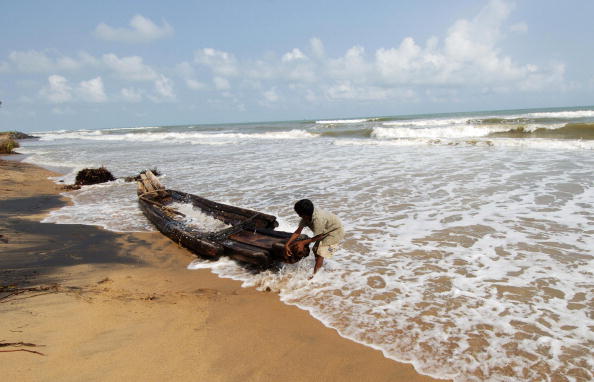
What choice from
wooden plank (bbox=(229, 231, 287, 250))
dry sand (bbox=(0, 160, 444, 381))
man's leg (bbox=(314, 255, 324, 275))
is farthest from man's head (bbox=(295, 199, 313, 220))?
dry sand (bbox=(0, 160, 444, 381))

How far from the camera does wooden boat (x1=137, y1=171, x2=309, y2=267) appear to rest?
4.71 metres

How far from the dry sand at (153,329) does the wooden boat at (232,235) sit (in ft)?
1.23

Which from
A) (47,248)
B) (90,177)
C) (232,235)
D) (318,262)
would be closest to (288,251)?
(318,262)

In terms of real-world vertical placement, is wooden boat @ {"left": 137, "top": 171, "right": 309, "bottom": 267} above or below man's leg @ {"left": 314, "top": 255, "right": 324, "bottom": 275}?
above

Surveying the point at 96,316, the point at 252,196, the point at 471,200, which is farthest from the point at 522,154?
the point at 96,316

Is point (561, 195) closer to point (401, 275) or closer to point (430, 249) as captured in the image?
point (430, 249)

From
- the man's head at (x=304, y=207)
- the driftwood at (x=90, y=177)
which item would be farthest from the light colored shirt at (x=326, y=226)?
the driftwood at (x=90, y=177)

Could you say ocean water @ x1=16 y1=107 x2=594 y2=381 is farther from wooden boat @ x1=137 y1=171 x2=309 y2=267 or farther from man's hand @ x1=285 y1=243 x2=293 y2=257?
man's hand @ x1=285 y1=243 x2=293 y2=257

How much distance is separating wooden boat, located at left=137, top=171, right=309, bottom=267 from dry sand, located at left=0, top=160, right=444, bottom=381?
1.23 ft

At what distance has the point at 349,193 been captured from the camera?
30.3ft

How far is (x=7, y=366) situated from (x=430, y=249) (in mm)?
5013

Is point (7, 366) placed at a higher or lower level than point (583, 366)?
higher

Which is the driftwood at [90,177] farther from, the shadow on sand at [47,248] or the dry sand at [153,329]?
the dry sand at [153,329]

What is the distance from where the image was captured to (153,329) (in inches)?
134
